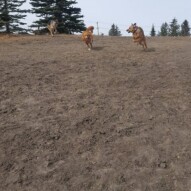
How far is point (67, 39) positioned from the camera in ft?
67.1

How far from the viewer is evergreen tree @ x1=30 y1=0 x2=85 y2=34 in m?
34.3

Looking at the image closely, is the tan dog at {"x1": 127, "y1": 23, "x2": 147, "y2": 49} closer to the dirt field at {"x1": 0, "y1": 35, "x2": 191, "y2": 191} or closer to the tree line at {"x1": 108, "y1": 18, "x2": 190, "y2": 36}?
the dirt field at {"x1": 0, "y1": 35, "x2": 191, "y2": 191}

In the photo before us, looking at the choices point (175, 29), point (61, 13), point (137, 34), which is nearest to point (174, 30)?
point (175, 29)

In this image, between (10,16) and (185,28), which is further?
(185,28)

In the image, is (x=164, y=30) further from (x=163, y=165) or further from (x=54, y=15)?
(x=163, y=165)

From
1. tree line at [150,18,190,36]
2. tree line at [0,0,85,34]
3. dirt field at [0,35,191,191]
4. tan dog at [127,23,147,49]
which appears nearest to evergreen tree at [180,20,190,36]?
tree line at [150,18,190,36]

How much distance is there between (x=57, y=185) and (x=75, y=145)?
50.5 inches

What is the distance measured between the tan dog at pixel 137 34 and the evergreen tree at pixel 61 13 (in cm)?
1751

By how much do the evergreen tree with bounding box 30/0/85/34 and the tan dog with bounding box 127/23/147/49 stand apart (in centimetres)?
1751

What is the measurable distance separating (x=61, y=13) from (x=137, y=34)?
1913 cm

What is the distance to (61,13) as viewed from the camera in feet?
114

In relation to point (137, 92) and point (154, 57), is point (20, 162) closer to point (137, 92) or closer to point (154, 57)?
point (137, 92)

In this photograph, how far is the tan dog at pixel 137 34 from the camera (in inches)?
655

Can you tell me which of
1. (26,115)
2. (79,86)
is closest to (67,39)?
(79,86)
